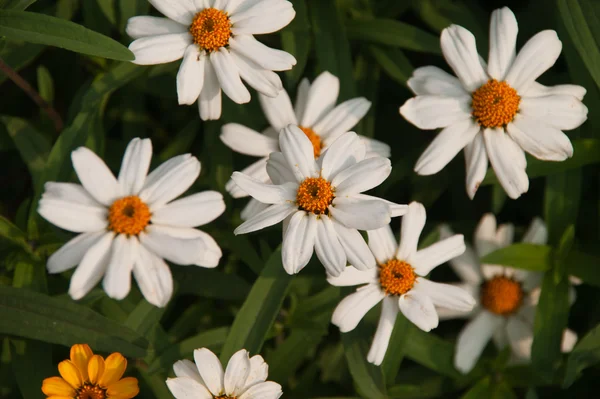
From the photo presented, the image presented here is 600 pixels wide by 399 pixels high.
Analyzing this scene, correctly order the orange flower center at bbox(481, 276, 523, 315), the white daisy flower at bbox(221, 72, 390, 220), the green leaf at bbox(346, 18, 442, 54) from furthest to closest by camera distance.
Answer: the orange flower center at bbox(481, 276, 523, 315) → the green leaf at bbox(346, 18, 442, 54) → the white daisy flower at bbox(221, 72, 390, 220)

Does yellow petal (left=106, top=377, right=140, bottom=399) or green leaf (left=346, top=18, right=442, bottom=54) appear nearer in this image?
yellow petal (left=106, top=377, right=140, bottom=399)

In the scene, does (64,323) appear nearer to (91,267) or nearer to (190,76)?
(91,267)

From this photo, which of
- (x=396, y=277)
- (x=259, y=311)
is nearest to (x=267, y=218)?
(x=259, y=311)

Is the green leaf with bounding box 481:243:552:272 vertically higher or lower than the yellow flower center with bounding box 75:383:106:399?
higher

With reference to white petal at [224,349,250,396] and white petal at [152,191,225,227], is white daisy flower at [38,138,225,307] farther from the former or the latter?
white petal at [224,349,250,396]

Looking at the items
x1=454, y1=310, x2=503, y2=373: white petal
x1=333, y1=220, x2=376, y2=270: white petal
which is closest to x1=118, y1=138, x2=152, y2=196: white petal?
x1=333, y1=220, x2=376, y2=270: white petal

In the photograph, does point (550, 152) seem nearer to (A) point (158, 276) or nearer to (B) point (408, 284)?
(B) point (408, 284)

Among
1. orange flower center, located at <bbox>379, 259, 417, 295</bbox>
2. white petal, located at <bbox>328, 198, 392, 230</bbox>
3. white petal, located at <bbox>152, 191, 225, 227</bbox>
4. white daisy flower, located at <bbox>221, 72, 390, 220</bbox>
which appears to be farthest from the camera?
white daisy flower, located at <bbox>221, 72, 390, 220</bbox>

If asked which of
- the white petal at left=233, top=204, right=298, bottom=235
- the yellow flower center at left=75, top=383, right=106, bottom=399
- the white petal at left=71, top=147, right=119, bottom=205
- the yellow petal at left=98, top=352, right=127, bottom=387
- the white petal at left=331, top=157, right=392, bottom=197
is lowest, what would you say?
the yellow flower center at left=75, top=383, right=106, bottom=399
